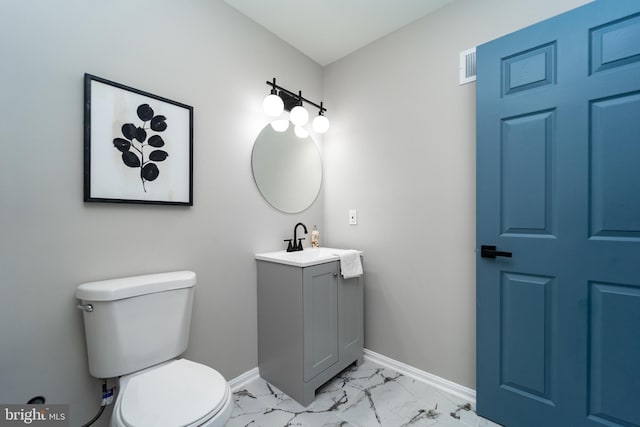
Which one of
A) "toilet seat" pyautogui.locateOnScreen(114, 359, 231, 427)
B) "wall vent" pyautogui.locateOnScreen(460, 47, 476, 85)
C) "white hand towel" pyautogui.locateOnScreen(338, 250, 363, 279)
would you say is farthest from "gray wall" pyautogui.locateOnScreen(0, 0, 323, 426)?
"wall vent" pyautogui.locateOnScreen(460, 47, 476, 85)

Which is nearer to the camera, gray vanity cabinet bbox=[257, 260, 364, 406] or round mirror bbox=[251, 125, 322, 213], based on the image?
gray vanity cabinet bbox=[257, 260, 364, 406]

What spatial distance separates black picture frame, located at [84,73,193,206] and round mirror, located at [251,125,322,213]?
50cm

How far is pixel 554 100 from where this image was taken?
1.26 meters

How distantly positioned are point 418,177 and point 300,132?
3.14 ft

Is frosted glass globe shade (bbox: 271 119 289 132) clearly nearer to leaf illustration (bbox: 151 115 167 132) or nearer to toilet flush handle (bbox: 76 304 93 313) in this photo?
leaf illustration (bbox: 151 115 167 132)

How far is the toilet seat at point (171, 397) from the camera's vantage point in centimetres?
89

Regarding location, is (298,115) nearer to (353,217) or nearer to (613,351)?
(353,217)

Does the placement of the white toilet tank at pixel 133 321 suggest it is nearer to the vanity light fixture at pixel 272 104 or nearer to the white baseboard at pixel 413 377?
the white baseboard at pixel 413 377

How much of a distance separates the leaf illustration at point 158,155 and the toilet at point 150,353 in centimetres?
60

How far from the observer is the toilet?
36.8 inches

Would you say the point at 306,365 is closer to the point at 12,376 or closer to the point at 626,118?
the point at 12,376

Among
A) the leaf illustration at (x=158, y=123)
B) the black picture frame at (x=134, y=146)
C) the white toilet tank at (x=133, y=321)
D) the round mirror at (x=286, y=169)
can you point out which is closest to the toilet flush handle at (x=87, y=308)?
the white toilet tank at (x=133, y=321)

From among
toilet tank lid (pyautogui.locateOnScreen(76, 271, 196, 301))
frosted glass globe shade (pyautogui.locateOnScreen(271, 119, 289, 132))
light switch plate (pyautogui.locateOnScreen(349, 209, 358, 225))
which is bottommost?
toilet tank lid (pyautogui.locateOnScreen(76, 271, 196, 301))

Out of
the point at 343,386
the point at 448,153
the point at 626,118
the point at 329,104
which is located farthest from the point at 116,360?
the point at 626,118
